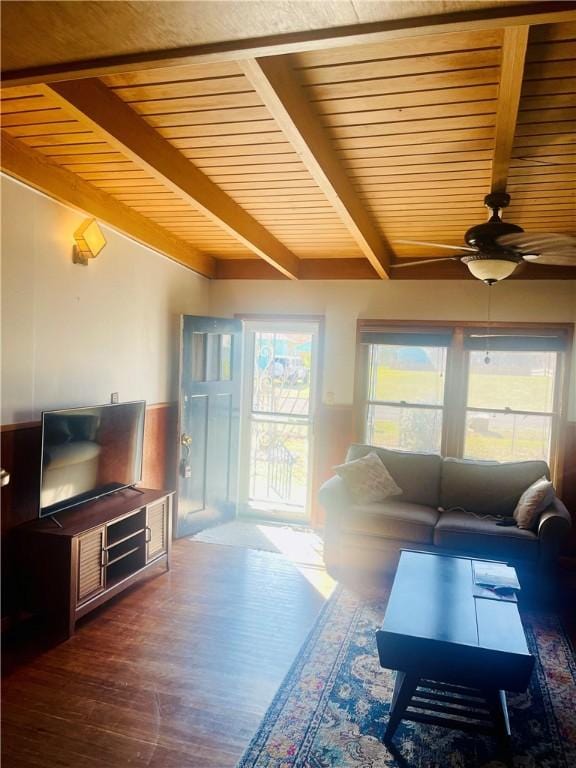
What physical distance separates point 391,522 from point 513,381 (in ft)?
5.79

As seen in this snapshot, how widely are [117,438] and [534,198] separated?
314 centimetres

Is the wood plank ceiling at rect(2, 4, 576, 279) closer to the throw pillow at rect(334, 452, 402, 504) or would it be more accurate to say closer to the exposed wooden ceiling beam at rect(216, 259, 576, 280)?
the exposed wooden ceiling beam at rect(216, 259, 576, 280)

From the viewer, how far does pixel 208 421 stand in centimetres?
516

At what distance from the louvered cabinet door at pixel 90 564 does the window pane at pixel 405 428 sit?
2.82 m

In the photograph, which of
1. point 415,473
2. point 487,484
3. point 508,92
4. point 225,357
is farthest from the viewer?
point 225,357

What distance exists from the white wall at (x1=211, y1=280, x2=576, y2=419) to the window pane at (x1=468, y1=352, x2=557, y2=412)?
0.82ft

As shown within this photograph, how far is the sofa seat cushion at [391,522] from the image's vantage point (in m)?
4.11

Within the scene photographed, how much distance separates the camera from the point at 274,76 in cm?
195

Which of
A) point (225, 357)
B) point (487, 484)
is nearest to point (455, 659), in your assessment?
point (487, 484)

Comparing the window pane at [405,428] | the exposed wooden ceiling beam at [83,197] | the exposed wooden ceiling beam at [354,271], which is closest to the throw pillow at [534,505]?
the window pane at [405,428]

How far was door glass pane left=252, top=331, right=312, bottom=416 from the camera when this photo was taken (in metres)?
5.60

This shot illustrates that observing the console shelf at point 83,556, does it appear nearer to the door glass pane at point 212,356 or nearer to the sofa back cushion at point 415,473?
the door glass pane at point 212,356

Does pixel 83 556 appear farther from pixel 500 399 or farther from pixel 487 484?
pixel 500 399

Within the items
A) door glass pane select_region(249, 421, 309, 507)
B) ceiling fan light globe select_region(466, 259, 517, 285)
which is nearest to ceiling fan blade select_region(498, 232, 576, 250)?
ceiling fan light globe select_region(466, 259, 517, 285)
